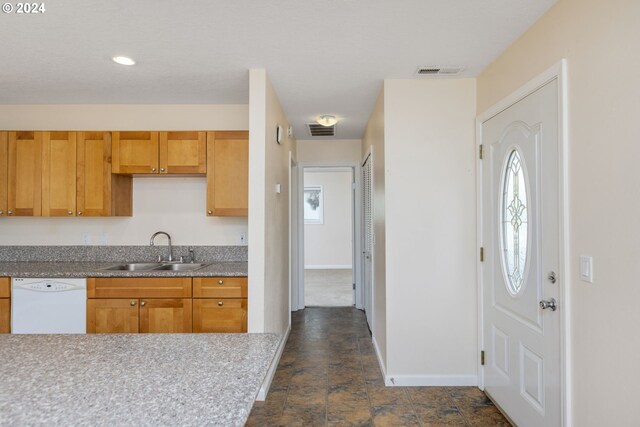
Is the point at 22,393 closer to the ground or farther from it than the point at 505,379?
farther from it

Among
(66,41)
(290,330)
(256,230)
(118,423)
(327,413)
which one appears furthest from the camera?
(290,330)

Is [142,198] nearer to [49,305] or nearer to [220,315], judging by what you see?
[49,305]

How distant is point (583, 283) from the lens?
1609 millimetres

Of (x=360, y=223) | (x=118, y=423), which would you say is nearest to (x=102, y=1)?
(x=118, y=423)

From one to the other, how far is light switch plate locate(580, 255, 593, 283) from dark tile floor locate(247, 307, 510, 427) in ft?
4.08

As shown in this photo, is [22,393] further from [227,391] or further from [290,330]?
[290,330]

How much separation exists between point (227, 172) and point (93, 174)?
120 cm

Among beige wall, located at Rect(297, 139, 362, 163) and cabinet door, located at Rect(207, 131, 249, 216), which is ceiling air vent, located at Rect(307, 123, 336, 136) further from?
cabinet door, located at Rect(207, 131, 249, 216)

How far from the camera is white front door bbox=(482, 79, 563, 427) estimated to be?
183 centimetres

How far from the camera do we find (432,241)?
2758 mm

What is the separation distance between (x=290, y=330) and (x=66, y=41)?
3.28m

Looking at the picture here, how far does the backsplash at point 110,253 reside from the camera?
11.4 ft

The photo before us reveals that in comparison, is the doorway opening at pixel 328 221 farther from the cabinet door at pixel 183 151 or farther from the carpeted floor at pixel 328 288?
the cabinet door at pixel 183 151

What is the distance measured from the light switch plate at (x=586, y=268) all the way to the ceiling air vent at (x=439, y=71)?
1.60 metres
